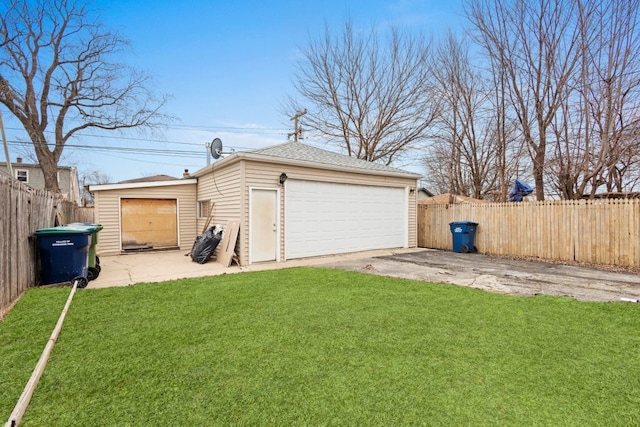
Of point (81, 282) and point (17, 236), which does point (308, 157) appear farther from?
point (17, 236)

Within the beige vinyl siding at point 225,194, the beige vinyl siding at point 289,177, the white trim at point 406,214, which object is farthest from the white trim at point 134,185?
the white trim at point 406,214

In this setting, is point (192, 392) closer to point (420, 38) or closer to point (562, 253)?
point (562, 253)

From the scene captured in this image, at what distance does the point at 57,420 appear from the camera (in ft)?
6.43

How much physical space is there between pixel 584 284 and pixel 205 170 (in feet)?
32.6

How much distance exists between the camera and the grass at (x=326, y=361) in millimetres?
2074

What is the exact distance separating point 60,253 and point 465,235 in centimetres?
1049

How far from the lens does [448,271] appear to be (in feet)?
23.2

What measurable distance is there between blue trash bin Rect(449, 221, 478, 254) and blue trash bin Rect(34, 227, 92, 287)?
10046 millimetres

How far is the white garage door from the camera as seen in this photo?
870 centimetres

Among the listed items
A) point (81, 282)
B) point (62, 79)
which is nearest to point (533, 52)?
point (81, 282)

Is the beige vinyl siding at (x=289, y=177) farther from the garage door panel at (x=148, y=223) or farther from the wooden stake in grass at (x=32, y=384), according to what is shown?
the wooden stake in grass at (x=32, y=384)

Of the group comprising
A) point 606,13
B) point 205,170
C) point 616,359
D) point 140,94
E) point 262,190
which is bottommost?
point 616,359

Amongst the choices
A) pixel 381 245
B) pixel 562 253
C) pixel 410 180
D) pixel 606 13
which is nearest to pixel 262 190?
pixel 381 245

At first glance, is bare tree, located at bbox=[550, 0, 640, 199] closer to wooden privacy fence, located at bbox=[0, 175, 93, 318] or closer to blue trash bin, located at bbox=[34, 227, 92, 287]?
blue trash bin, located at bbox=[34, 227, 92, 287]
